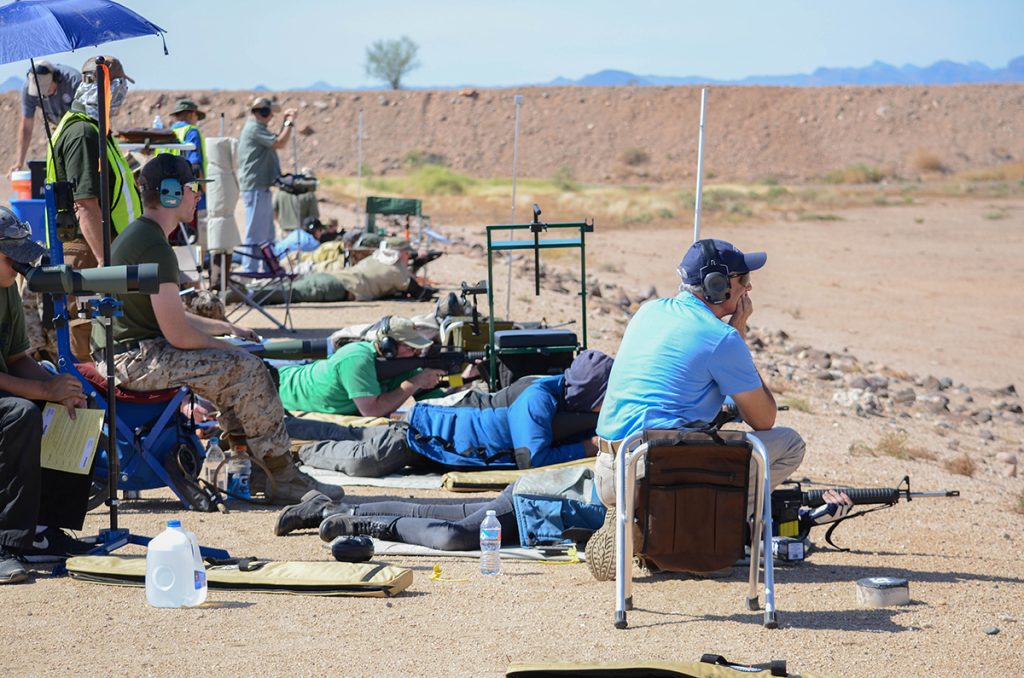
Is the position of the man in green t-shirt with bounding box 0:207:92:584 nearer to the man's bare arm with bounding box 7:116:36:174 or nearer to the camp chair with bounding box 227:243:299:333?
the man's bare arm with bounding box 7:116:36:174

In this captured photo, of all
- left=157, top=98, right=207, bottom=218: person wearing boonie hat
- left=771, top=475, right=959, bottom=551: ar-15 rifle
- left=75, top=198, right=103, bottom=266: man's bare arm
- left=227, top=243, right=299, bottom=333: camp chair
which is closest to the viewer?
left=771, top=475, right=959, bottom=551: ar-15 rifle

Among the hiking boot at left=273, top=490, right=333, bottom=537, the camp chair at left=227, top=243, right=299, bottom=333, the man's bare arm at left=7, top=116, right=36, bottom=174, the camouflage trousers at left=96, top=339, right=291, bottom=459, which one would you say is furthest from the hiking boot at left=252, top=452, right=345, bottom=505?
the camp chair at left=227, top=243, right=299, bottom=333

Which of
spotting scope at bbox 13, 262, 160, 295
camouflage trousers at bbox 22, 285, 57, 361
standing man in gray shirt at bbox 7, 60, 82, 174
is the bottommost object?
camouflage trousers at bbox 22, 285, 57, 361

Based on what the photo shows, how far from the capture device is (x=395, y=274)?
13203 mm

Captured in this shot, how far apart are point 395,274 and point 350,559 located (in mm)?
8214

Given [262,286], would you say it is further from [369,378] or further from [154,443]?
[154,443]

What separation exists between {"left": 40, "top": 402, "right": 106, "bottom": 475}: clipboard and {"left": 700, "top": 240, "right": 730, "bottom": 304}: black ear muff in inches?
91.8

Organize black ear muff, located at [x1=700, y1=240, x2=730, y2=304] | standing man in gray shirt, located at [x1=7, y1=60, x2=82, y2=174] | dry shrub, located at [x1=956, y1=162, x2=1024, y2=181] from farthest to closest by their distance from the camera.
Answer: dry shrub, located at [x1=956, y1=162, x2=1024, y2=181]
standing man in gray shirt, located at [x1=7, y1=60, x2=82, y2=174]
black ear muff, located at [x1=700, y1=240, x2=730, y2=304]

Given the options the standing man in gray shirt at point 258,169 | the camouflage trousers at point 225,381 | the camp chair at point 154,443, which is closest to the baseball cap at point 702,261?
the camouflage trousers at point 225,381

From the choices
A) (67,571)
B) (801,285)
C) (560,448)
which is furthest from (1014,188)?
(67,571)

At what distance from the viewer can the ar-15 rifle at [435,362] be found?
7.67m

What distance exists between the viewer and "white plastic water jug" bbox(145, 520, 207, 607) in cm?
446

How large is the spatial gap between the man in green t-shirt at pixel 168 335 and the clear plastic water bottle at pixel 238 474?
24 centimetres

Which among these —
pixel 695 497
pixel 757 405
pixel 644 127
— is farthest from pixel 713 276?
pixel 644 127
